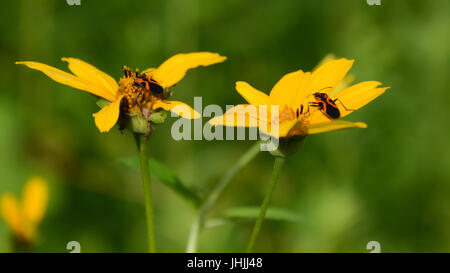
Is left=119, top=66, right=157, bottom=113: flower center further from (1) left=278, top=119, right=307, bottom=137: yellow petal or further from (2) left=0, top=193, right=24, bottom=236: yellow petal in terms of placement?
(2) left=0, top=193, right=24, bottom=236: yellow petal

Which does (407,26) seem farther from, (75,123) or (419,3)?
(75,123)

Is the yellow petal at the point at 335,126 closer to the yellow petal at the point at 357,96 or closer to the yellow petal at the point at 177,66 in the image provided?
the yellow petal at the point at 357,96

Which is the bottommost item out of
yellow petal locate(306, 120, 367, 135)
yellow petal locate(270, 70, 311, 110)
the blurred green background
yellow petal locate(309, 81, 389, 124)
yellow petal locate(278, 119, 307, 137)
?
yellow petal locate(306, 120, 367, 135)

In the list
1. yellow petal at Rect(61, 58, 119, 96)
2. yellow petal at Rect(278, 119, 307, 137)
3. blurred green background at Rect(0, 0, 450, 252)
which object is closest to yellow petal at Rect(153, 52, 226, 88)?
yellow petal at Rect(61, 58, 119, 96)

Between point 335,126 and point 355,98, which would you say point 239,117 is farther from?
point 355,98

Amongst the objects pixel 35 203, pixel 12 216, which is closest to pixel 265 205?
pixel 12 216
